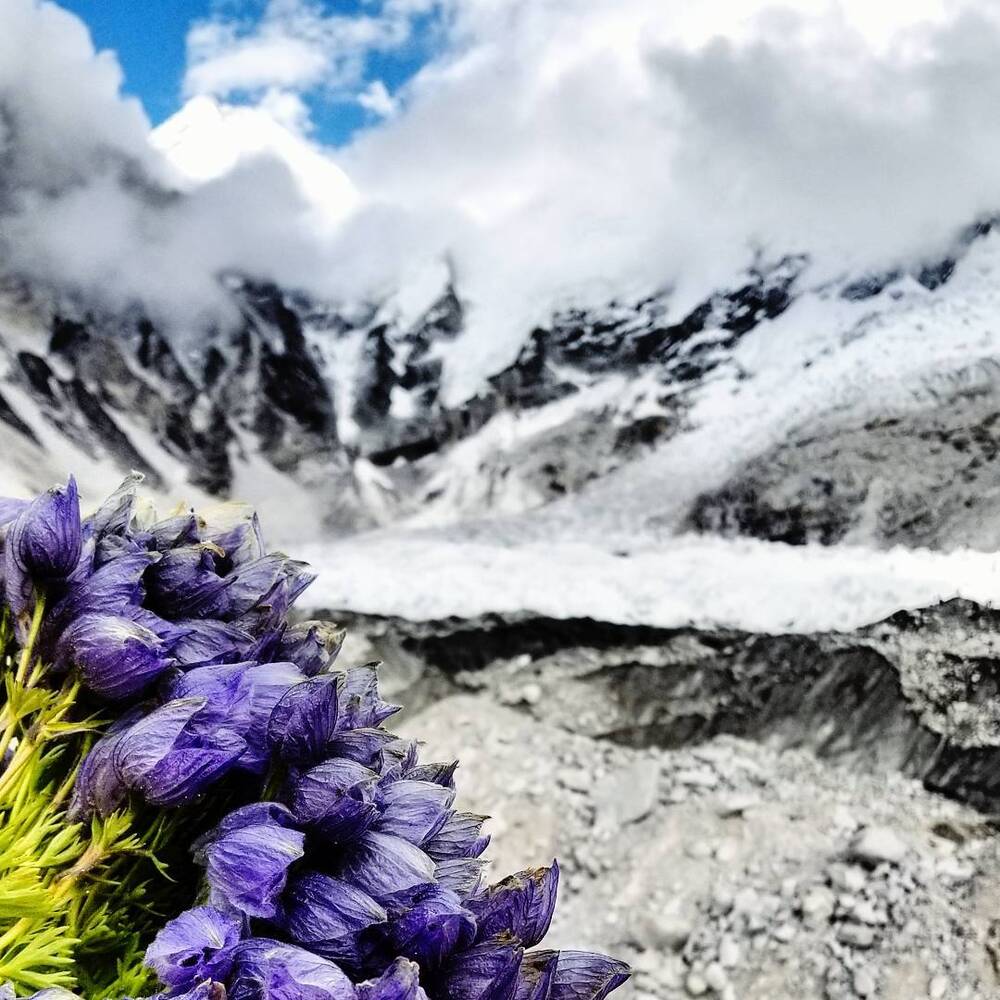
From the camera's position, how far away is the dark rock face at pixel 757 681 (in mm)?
1258

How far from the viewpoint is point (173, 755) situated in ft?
1.14

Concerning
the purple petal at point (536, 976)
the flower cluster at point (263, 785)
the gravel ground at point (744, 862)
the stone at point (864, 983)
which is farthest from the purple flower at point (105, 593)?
the stone at point (864, 983)

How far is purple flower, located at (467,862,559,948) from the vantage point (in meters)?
0.34

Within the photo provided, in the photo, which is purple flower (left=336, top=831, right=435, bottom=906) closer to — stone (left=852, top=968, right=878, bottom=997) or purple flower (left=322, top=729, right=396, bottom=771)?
purple flower (left=322, top=729, right=396, bottom=771)

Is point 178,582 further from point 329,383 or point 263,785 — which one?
point 329,383

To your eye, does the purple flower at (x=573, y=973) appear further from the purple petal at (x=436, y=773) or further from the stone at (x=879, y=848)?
the stone at (x=879, y=848)

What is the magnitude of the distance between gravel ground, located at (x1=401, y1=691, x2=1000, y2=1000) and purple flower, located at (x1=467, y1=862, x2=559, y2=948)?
2.83ft

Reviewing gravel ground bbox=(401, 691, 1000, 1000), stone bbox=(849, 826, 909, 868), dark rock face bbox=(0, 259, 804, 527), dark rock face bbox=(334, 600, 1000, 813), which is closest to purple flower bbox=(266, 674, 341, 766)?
gravel ground bbox=(401, 691, 1000, 1000)

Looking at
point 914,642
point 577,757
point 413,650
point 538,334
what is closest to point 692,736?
point 577,757

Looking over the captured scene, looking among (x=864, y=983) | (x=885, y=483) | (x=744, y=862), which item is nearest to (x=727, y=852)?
(x=744, y=862)

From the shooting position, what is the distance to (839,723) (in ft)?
4.42

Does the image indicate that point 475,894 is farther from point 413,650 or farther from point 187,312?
point 187,312

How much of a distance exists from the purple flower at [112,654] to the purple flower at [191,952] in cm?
11

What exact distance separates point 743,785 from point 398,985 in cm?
114
